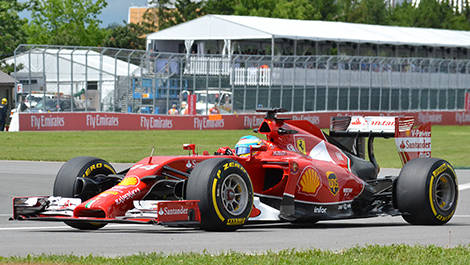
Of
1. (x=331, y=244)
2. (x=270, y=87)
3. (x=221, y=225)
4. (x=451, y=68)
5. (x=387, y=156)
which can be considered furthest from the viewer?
(x=451, y=68)

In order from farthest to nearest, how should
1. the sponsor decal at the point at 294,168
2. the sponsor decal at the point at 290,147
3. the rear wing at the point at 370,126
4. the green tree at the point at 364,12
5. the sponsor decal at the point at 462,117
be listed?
the green tree at the point at 364,12 < the sponsor decal at the point at 462,117 < the rear wing at the point at 370,126 < the sponsor decal at the point at 290,147 < the sponsor decal at the point at 294,168

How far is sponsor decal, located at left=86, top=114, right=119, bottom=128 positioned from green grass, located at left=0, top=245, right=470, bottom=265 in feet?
108

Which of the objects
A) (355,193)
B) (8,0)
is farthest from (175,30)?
(355,193)

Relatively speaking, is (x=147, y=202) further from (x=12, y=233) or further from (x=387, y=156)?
(x=387, y=156)

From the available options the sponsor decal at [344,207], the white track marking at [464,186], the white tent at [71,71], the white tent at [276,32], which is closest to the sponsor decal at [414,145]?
the sponsor decal at [344,207]

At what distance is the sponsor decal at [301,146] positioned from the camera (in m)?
12.1

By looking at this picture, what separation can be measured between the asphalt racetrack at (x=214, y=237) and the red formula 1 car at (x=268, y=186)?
209mm

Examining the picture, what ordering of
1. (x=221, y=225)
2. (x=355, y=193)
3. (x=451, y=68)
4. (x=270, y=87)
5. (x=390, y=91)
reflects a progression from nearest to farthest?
(x=221, y=225) < (x=355, y=193) < (x=270, y=87) < (x=390, y=91) < (x=451, y=68)

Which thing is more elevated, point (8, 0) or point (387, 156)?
point (8, 0)

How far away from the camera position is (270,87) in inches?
1923

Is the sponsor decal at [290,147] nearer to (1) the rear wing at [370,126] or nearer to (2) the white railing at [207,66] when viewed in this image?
(1) the rear wing at [370,126]

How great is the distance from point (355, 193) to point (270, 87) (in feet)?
120

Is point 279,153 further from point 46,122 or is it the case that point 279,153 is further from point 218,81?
point 218,81

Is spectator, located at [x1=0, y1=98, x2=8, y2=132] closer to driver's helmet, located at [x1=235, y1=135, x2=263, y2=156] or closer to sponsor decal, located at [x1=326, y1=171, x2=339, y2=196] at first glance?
driver's helmet, located at [x1=235, y1=135, x2=263, y2=156]
